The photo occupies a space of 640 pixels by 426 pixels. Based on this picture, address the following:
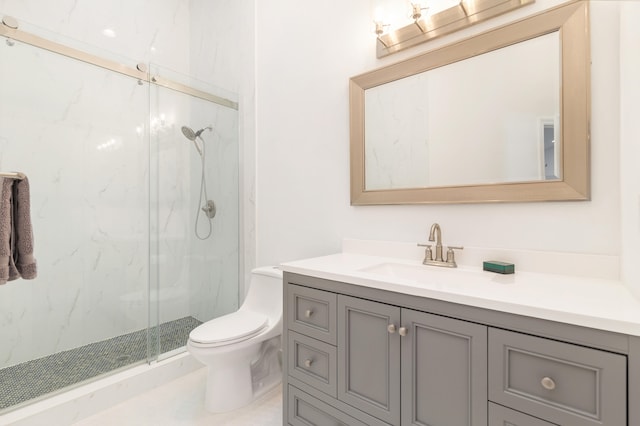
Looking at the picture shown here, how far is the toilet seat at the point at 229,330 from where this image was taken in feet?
5.06

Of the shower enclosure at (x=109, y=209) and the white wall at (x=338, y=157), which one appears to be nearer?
the white wall at (x=338, y=157)

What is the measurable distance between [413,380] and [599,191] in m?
0.93

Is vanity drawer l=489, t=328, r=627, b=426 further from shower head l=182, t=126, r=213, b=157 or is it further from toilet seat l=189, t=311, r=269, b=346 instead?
shower head l=182, t=126, r=213, b=157

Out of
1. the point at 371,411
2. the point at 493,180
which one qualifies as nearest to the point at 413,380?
the point at 371,411

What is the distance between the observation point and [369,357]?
1.10 meters

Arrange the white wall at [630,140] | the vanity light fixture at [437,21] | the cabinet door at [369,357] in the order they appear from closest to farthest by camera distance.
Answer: the white wall at [630,140], the cabinet door at [369,357], the vanity light fixture at [437,21]

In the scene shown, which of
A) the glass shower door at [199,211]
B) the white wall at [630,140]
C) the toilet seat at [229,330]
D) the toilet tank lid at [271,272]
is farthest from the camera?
the glass shower door at [199,211]

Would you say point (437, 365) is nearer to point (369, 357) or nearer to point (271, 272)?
point (369, 357)

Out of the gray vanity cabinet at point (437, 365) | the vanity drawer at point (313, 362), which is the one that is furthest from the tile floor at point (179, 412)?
the vanity drawer at point (313, 362)

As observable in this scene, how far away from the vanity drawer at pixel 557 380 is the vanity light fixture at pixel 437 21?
50.7 inches

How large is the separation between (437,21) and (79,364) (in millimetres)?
2798

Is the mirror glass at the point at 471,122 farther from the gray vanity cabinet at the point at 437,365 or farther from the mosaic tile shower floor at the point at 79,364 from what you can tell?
the mosaic tile shower floor at the point at 79,364

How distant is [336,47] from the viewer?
1.83 metres

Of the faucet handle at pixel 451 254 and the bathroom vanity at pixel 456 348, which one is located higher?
the faucet handle at pixel 451 254
